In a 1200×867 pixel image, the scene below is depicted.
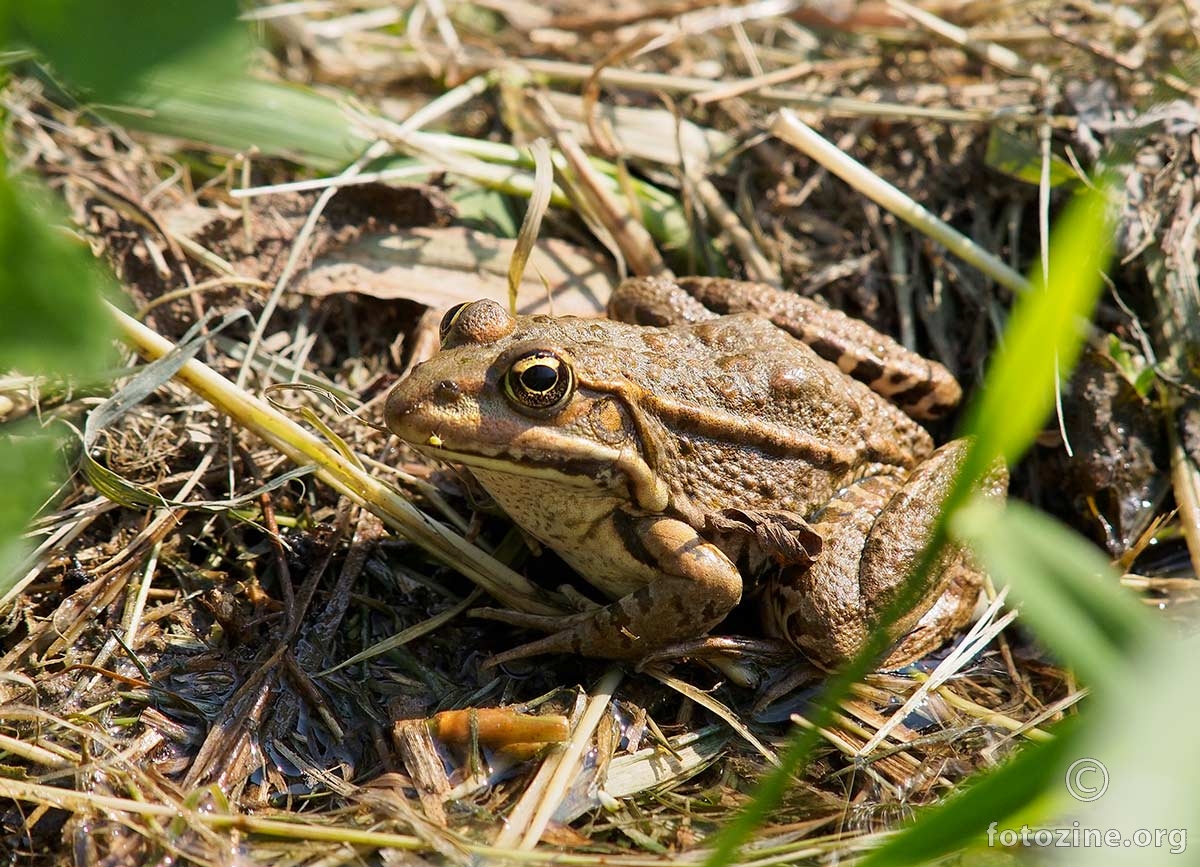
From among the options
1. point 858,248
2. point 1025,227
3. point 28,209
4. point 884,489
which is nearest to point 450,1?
point 858,248

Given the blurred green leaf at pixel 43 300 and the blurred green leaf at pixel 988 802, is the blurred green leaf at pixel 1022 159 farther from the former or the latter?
the blurred green leaf at pixel 43 300

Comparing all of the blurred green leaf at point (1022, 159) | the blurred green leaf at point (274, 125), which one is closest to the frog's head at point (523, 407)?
the blurred green leaf at point (274, 125)

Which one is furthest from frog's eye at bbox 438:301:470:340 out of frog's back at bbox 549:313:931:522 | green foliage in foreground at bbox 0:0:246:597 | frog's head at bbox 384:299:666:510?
green foliage in foreground at bbox 0:0:246:597

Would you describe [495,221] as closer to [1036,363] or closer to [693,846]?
[693,846]

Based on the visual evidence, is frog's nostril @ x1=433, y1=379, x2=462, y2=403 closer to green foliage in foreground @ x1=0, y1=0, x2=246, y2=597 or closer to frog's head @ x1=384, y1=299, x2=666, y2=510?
frog's head @ x1=384, y1=299, x2=666, y2=510

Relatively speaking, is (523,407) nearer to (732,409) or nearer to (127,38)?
(732,409)

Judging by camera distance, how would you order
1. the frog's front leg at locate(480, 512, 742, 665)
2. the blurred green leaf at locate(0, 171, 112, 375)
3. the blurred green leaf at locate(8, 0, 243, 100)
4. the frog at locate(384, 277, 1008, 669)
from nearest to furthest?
the blurred green leaf at locate(8, 0, 243, 100)
the blurred green leaf at locate(0, 171, 112, 375)
the frog at locate(384, 277, 1008, 669)
the frog's front leg at locate(480, 512, 742, 665)
